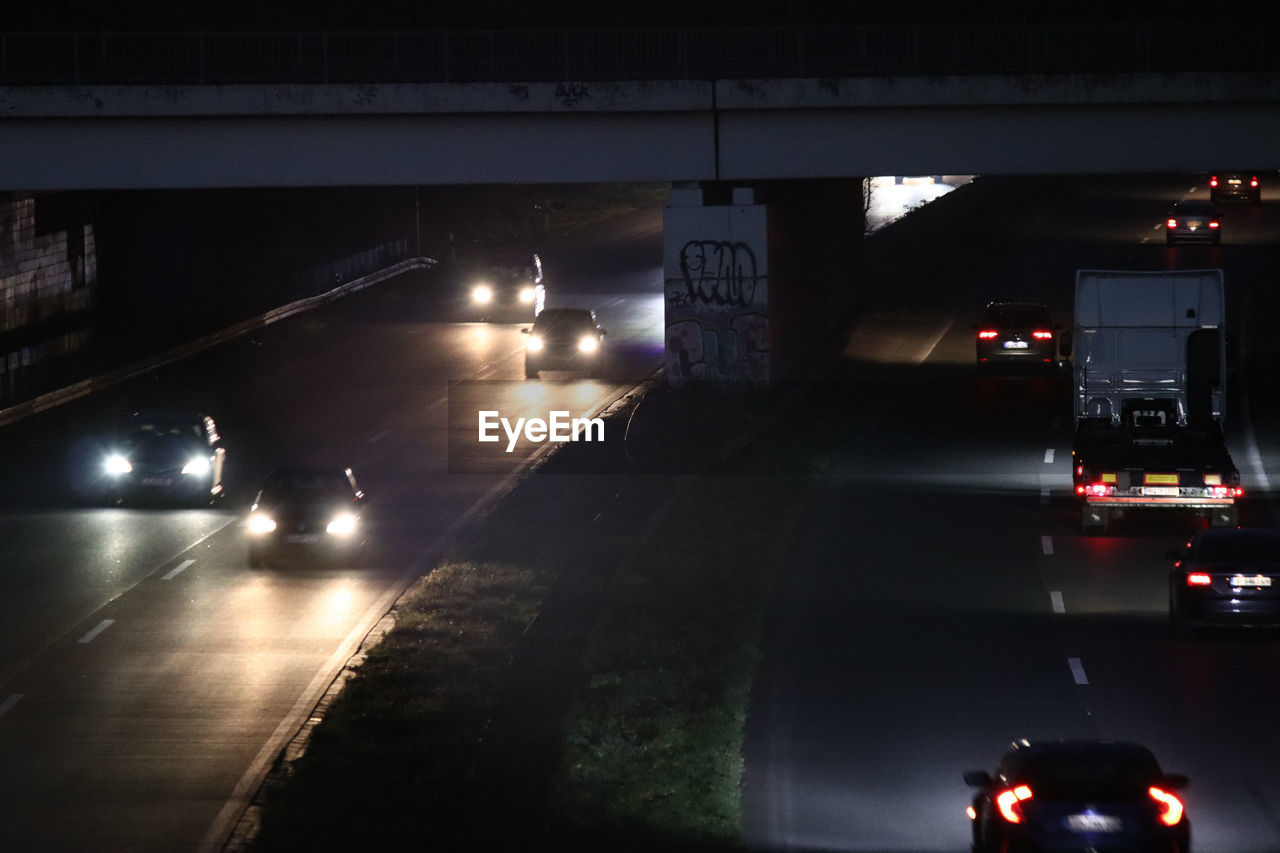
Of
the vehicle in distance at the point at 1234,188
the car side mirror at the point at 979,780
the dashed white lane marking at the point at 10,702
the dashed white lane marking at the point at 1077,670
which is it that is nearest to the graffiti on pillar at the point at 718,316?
the dashed white lane marking at the point at 1077,670

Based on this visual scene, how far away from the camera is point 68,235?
59.8 m

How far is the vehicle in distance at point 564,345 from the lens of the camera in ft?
161

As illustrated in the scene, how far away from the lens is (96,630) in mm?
24203

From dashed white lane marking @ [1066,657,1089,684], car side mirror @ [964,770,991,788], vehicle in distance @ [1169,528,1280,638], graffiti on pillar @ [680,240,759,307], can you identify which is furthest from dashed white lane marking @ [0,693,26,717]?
graffiti on pillar @ [680,240,759,307]

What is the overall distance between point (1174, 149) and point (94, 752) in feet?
90.6

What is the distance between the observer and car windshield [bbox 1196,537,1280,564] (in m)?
22.3

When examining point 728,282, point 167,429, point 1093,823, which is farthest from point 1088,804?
point 728,282

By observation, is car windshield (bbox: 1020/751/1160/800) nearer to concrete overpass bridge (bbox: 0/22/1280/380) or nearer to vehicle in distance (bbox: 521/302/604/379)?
concrete overpass bridge (bbox: 0/22/1280/380)

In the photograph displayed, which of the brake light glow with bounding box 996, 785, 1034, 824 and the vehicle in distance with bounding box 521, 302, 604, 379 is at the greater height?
the vehicle in distance with bounding box 521, 302, 604, 379

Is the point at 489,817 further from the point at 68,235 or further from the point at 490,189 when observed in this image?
the point at 490,189

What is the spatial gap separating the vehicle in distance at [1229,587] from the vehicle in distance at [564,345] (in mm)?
28136

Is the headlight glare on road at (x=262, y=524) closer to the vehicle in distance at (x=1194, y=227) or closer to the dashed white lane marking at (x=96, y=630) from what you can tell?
the dashed white lane marking at (x=96, y=630)

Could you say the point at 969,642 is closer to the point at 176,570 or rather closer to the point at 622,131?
the point at 176,570

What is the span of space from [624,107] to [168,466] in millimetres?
12631
